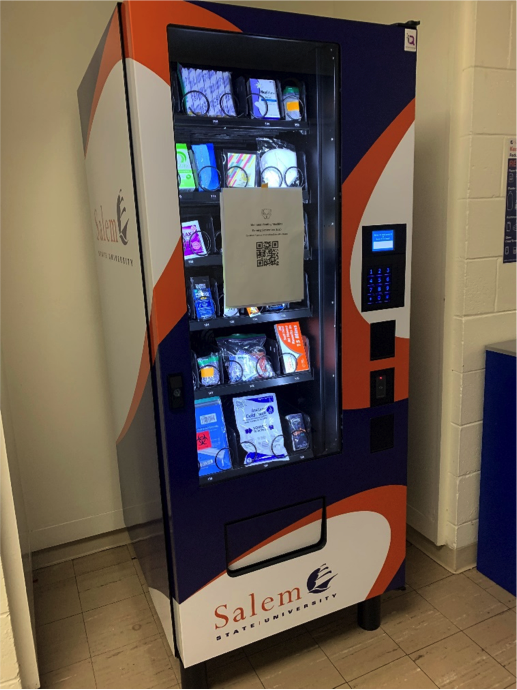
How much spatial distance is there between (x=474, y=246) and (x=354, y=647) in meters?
1.53

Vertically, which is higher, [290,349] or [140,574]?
[290,349]

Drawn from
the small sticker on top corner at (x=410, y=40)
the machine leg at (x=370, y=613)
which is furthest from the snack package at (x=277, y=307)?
the machine leg at (x=370, y=613)

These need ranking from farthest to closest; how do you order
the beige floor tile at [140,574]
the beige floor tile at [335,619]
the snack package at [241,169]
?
the beige floor tile at [140,574]
the beige floor tile at [335,619]
the snack package at [241,169]

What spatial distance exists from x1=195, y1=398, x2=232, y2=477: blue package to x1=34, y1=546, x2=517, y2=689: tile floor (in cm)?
74

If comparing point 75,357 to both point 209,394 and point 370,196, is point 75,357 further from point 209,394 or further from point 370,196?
point 370,196

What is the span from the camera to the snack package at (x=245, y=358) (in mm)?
1721

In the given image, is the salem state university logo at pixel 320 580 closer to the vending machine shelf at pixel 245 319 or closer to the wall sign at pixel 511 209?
the vending machine shelf at pixel 245 319

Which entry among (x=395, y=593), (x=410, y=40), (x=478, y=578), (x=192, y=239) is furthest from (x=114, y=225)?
(x=478, y=578)

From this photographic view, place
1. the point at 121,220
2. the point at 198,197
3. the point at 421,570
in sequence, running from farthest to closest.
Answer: the point at 421,570 → the point at 121,220 → the point at 198,197

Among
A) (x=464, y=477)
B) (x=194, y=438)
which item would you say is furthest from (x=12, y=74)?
(x=464, y=477)

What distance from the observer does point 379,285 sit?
5.47ft

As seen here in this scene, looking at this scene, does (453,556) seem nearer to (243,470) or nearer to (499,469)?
(499,469)

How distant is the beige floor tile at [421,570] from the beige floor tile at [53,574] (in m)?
1.48

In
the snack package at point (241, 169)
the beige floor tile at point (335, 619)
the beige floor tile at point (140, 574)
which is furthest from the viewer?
the beige floor tile at point (140, 574)
